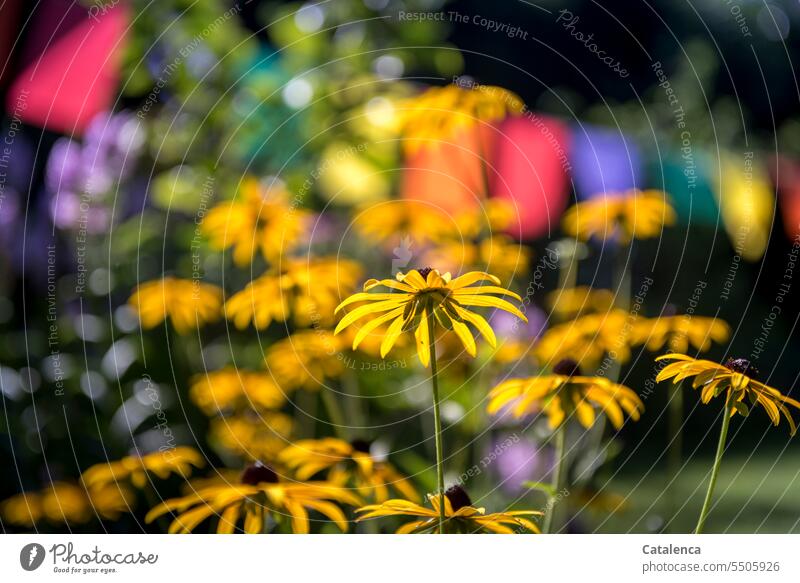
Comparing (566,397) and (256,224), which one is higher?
(256,224)

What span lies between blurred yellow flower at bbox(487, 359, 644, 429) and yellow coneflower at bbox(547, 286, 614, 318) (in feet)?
0.28

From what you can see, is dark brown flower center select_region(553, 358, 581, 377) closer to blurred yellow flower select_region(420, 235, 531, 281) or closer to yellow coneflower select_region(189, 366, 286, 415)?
blurred yellow flower select_region(420, 235, 531, 281)

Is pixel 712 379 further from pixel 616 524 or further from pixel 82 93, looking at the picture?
pixel 82 93

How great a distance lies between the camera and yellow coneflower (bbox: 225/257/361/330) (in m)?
0.71

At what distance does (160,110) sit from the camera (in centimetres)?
77

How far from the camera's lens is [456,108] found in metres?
0.73

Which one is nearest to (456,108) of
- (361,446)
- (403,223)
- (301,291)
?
(403,223)

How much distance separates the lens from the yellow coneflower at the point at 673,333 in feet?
2.32

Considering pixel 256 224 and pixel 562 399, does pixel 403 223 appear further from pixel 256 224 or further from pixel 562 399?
pixel 562 399

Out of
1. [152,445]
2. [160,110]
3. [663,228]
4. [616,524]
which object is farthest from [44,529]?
[663,228]

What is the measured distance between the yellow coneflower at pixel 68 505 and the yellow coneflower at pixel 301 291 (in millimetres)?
196

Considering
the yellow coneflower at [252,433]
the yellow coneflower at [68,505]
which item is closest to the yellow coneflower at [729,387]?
the yellow coneflower at [252,433]

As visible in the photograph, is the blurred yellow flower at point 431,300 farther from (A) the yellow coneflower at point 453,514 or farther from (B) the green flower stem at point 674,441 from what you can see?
(B) the green flower stem at point 674,441

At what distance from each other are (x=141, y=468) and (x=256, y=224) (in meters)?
0.24
